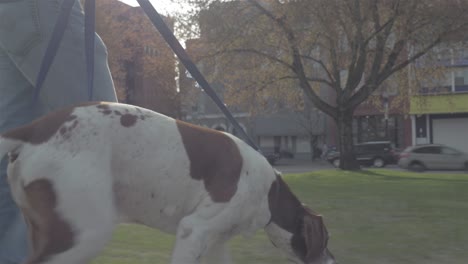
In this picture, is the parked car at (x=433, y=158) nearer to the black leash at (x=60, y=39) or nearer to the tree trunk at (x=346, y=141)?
the tree trunk at (x=346, y=141)

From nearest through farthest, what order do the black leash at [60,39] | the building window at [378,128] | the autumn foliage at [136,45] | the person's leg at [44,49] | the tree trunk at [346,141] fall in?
1. the black leash at [60,39]
2. the person's leg at [44,49]
3. the tree trunk at [346,141]
4. the autumn foliage at [136,45]
5. the building window at [378,128]

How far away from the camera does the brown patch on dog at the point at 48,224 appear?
199cm

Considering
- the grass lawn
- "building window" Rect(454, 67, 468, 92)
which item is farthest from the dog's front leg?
"building window" Rect(454, 67, 468, 92)

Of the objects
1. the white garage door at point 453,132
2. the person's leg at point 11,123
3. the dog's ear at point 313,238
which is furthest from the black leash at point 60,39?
the white garage door at point 453,132

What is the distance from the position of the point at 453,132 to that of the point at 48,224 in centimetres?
5015

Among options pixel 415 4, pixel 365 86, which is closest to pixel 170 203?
pixel 415 4

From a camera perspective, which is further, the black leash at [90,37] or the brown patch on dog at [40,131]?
the black leash at [90,37]

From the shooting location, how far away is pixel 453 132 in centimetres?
4809

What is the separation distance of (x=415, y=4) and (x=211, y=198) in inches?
749

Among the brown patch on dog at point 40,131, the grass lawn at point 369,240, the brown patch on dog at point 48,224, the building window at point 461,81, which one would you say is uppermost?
the building window at point 461,81

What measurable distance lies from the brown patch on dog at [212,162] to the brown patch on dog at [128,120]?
205 millimetres

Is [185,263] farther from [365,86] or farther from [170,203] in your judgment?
[365,86]

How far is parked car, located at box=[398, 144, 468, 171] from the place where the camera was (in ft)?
105

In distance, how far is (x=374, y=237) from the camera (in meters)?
5.43
